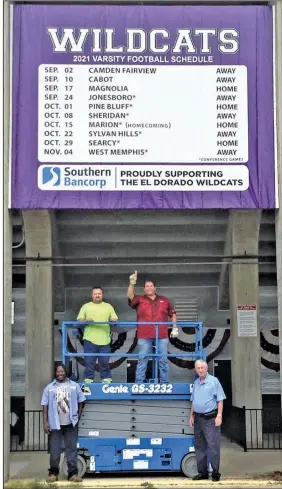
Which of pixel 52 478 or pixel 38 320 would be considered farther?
pixel 38 320

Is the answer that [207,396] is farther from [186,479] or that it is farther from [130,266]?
[130,266]

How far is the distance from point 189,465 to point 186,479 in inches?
8.1

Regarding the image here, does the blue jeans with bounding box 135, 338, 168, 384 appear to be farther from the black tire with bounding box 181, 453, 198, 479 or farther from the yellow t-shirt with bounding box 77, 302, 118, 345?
the black tire with bounding box 181, 453, 198, 479

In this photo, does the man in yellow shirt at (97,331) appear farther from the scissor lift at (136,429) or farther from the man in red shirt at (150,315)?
the scissor lift at (136,429)

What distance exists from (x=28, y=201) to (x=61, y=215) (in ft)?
11.4

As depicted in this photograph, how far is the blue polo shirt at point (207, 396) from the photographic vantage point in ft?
33.7

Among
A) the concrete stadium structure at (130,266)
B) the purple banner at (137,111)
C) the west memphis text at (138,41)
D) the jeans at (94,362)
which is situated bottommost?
the jeans at (94,362)

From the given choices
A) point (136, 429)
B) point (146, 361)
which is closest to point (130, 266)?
point (146, 361)

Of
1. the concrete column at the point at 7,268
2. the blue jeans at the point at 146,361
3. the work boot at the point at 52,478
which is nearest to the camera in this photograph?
the concrete column at the point at 7,268

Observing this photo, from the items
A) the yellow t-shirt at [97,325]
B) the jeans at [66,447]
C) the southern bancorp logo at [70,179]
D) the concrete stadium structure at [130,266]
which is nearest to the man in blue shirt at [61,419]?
the jeans at [66,447]

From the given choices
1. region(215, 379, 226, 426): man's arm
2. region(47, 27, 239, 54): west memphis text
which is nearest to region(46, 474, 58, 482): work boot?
region(215, 379, 226, 426): man's arm

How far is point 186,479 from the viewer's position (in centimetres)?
1055

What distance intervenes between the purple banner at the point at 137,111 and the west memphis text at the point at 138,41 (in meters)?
0.01

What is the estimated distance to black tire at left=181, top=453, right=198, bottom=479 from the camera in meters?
10.6
